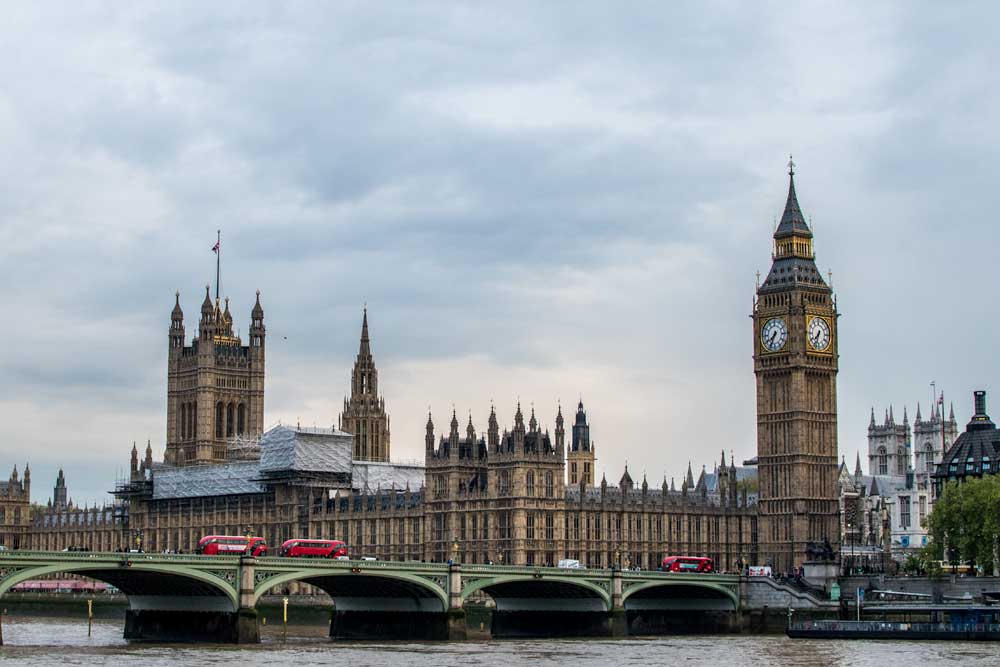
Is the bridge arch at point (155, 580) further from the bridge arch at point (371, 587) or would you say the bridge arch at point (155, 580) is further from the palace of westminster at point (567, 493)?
the palace of westminster at point (567, 493)

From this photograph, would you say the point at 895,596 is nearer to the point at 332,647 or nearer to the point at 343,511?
A: the point at 332,647

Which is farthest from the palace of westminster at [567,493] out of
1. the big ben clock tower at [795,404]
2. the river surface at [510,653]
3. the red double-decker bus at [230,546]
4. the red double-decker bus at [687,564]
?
the river surface at [510,653]

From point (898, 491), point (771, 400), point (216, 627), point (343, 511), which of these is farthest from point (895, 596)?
point (898, 491)

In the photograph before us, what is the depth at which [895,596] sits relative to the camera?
384 ft

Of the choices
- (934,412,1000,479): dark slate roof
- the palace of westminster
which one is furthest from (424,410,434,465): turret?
(934,412,1000,479): dark slate roof

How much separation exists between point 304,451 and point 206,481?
16.8 m

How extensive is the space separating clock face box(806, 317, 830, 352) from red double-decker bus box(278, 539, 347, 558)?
132 ft

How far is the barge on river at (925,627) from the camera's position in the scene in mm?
98812

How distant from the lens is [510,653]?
299 ft

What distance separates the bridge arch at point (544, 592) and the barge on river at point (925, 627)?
39.7ft

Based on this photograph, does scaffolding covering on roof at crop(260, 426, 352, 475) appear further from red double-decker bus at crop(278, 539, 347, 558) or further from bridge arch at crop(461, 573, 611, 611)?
bridge arch at crop(461, 573, 611, 611)

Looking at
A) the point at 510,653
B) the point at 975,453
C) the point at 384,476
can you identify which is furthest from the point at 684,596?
the point at 384,476

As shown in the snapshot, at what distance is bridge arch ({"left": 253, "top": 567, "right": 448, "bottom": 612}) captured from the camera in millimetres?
96688

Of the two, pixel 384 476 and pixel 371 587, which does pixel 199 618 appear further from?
pixel 384 476
